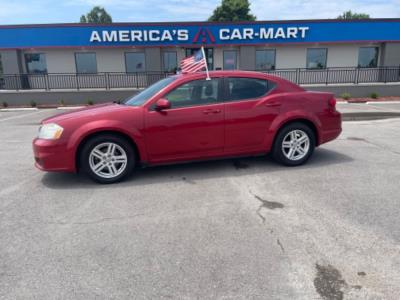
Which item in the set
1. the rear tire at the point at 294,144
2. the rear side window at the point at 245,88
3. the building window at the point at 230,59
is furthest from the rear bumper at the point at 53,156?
the building window at the point at 230,59

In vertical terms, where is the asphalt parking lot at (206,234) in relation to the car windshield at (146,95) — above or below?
below

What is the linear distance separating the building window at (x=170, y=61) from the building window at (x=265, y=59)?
5489 mm

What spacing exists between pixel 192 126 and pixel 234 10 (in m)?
59.4

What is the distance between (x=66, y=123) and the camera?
4.39 m

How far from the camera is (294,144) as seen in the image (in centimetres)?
525

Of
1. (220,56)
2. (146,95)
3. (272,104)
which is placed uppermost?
(220,56)

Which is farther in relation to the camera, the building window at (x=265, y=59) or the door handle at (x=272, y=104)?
the building window at (x=265, y=59)

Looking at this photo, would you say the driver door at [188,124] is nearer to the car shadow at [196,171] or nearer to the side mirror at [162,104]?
the side mirror at [162,104]

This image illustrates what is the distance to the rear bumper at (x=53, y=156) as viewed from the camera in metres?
4.36

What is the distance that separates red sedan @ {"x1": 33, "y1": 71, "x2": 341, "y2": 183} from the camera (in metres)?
4.45

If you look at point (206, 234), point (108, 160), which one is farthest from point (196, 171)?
point (206, 234)

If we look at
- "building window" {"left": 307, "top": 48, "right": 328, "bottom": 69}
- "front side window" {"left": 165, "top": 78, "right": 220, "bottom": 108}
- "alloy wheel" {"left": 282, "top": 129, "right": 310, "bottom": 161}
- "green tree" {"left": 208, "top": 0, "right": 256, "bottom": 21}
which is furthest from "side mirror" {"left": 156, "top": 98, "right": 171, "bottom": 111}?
"green tree" {"left": 208, "top": 0, "right": 256, "bottom": 21}

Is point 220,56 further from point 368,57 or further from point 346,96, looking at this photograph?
point 368,57

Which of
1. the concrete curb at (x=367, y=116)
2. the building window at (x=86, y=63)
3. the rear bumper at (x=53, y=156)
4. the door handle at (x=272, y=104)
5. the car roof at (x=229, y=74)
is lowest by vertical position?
the concrete curb at (x=367, y=116)
